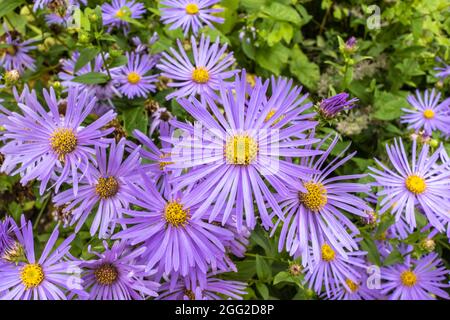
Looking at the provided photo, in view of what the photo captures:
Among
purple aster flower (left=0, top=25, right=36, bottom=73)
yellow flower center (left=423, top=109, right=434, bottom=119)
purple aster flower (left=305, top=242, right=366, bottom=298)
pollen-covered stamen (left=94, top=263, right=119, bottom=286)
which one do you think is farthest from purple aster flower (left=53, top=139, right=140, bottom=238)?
yellow flower center (left=423, top=109, right=434, bottom=119)

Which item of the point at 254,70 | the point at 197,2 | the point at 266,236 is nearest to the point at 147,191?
the point at 266,236

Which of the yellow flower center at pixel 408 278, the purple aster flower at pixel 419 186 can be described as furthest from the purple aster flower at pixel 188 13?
the yellow flower center at pixel 408 278

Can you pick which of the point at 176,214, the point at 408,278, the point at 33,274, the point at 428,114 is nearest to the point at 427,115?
the point at 428,114

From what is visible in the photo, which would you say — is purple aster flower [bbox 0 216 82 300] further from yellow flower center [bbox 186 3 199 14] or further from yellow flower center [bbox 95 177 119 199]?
yellow flower center [bbox 186 3 199 14]

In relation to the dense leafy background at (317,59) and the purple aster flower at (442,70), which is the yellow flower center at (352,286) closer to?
the dense leafy background at (317,59)

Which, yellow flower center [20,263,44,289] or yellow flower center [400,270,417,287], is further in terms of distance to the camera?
yellow flower center [400,270,417,287]

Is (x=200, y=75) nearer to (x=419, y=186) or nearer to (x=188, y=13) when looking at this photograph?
(x=188, y=13)
